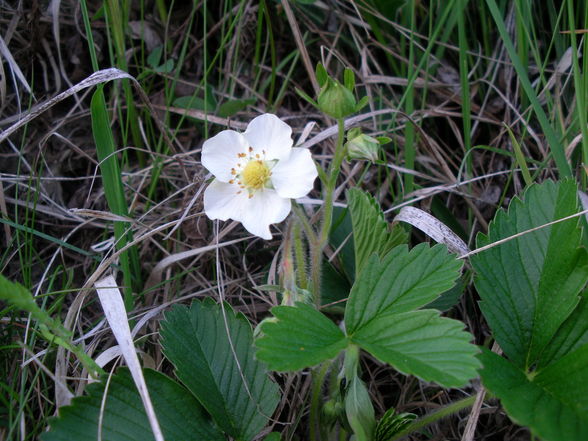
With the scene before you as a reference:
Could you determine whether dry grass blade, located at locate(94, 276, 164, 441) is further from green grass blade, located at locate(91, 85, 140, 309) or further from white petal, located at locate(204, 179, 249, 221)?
white petal, located at locate(204, 179, 249, 221)

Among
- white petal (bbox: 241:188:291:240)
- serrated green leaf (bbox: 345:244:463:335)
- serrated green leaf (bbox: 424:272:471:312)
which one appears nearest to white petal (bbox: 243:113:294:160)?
white petal (bbox: 241:188:291:240)

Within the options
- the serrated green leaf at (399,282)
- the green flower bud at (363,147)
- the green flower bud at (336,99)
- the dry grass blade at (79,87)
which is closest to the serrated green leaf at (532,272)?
the serrated green leaf at (399,282)

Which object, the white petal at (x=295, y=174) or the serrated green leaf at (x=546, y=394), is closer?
the serrated green leaf at (x=546, y=394)

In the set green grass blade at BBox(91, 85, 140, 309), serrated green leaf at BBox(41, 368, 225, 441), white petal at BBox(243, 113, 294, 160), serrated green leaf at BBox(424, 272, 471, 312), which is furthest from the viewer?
green grass blade at BBox(91, 85, 140, 309)

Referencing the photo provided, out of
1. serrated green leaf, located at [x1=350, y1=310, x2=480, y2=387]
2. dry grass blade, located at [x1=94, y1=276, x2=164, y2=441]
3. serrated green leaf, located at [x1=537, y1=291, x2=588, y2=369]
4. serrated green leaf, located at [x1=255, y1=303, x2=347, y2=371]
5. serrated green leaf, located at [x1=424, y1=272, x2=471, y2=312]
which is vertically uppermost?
serrated green leaf, located at [x1=350, y1=310, x2=480, y2=387]

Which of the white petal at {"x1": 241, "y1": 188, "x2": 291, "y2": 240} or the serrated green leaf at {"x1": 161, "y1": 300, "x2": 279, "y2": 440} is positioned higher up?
the white petal at {"x1": 241, "y1": 188, "x2": 291, "y2": 240}

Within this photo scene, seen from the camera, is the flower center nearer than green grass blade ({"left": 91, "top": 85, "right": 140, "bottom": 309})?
Yes

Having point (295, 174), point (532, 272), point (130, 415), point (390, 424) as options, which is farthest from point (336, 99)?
point (130, 415)

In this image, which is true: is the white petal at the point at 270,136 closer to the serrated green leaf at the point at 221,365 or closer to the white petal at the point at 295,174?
the white petal at the point at 295,174
